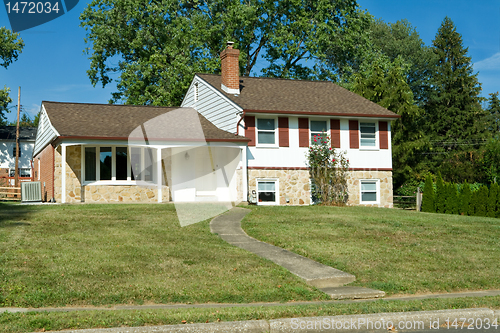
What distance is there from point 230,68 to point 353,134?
6.76 m

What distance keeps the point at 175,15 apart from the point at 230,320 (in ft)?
113

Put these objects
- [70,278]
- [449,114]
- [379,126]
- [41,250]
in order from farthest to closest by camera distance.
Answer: [449,114] → [379,126] → [41,250] → [70,278]

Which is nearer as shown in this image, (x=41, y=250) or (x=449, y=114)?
(x=41, y=250)

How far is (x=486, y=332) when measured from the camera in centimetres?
636

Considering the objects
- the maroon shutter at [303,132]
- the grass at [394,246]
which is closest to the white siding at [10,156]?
the maroon shutter at [303,132]

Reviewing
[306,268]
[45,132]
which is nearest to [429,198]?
[306,268]

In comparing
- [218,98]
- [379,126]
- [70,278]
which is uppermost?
[218,98]

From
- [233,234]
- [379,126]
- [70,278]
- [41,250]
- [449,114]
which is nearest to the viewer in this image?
[70,278]

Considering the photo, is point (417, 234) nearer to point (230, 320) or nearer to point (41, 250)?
point (230, 320)

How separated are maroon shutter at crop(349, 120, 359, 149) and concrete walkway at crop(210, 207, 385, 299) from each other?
1189cm

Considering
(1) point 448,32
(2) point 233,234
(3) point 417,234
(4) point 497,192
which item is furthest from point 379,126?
(1) point 448,32

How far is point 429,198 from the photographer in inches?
976

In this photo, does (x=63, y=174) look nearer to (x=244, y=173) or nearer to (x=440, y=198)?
(x=244, y=173)

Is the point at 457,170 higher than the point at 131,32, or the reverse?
the point at 131,32
